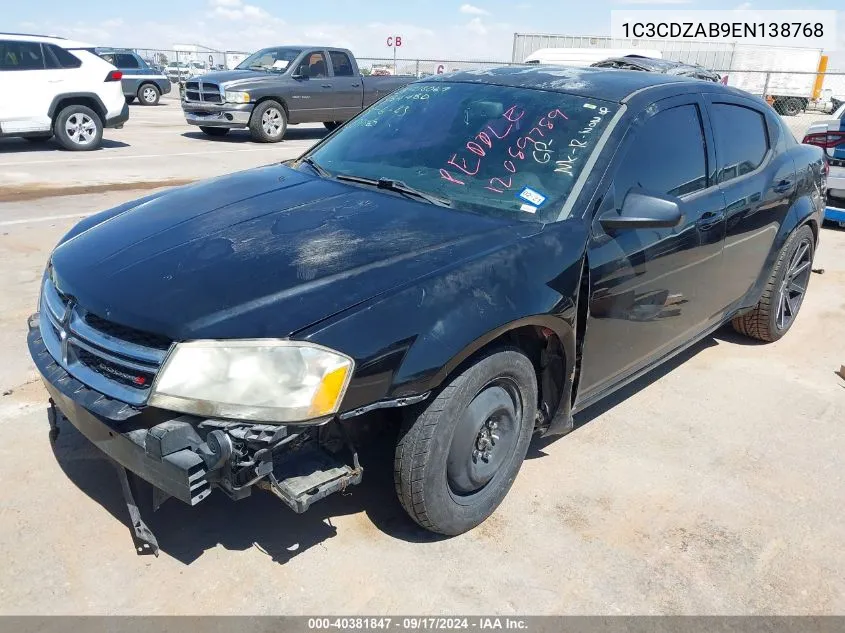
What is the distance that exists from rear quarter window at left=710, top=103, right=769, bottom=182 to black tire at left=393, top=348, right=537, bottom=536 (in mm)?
1896

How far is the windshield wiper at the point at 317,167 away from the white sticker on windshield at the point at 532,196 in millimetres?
1008

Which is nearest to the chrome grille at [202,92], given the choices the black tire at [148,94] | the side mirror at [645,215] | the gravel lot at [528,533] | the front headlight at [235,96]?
the front headlight at [235,96]

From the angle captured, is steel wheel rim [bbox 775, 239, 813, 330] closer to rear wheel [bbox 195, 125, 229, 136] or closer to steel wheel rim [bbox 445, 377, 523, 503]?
steel wheel rim [bbox 445, 377, 523, 503]

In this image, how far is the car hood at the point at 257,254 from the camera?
2322 mm

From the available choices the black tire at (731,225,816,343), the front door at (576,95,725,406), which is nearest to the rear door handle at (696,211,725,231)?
the front door at (576,95,725,406)

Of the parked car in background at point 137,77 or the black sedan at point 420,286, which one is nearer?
the black sedan at point 420,286

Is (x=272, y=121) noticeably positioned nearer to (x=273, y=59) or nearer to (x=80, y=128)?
(x=273, y=59)

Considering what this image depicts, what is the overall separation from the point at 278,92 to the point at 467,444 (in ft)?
43.6

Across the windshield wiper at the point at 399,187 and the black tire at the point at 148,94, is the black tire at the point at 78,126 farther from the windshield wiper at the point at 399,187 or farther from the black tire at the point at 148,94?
the black tire at the point at 148,94

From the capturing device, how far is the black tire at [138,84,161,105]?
77.0 feet

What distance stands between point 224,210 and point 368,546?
1.55 m

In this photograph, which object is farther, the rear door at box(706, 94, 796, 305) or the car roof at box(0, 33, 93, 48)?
the car roof at box(0, 33, 93, 48)

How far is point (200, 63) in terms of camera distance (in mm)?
37875

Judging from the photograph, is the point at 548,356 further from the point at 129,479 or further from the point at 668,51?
the point at 668,51
